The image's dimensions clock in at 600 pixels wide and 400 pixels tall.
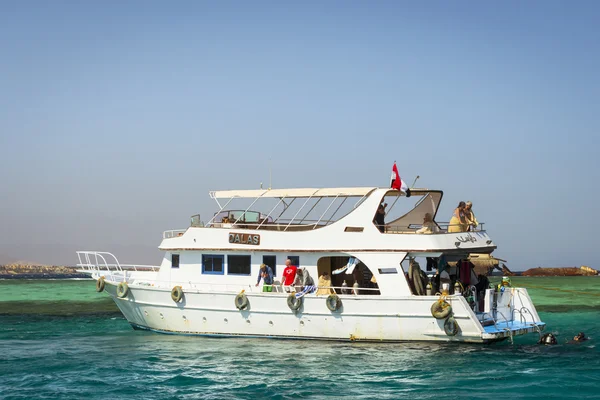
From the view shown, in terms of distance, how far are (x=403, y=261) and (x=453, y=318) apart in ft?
7.13

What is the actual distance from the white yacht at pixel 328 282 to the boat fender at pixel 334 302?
33 millimetres

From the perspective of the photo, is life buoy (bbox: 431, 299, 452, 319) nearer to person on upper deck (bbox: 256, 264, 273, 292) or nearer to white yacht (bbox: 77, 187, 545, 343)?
white yacht (bbox: 77, 187, 545, 343)

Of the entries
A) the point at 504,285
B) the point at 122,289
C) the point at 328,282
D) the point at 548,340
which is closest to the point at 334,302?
the point at 328,282

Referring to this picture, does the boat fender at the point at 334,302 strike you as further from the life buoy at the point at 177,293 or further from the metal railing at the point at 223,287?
the life buoy at the point at 177,293

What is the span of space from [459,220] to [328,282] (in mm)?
4544

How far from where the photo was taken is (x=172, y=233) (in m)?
23.9

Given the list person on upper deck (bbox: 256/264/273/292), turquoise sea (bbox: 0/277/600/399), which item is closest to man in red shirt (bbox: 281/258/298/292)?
person on upper deck (bbox: 256/264/273/292)

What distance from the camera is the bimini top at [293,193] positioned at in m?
21.5

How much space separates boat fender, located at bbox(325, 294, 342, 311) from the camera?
2012 centimetres

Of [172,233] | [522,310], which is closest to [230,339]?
[172,233]

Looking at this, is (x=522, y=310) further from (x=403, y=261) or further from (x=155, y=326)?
(x=155, y=326)

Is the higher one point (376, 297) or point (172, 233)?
point (172, 233)

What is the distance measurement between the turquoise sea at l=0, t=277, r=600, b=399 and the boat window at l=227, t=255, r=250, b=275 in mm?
2212

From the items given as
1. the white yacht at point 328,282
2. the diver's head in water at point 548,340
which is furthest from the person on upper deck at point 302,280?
the diver's head in water at point 548,340
